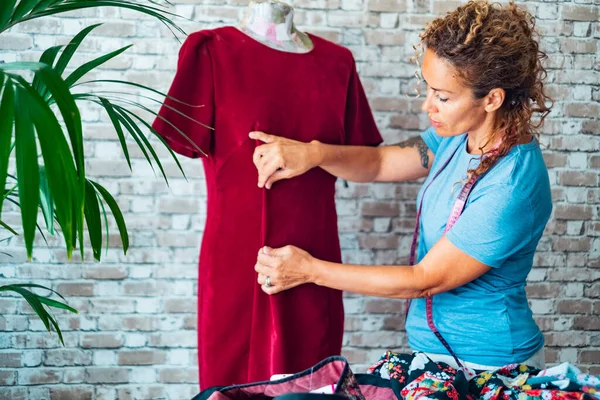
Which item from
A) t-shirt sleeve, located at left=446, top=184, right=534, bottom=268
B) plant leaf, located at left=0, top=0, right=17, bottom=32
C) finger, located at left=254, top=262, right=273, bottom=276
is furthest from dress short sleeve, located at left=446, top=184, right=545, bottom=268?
plant leaf, located at left=0, top=0, right=17, bottom=32

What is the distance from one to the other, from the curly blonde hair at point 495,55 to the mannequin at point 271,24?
15.7 inches

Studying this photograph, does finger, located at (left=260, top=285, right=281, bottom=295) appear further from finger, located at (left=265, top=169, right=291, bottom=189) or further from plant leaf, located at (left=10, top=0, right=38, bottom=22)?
plant leaf, located at (left=10, top=0, right=38, bottom=22)

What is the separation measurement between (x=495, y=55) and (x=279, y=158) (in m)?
0.60

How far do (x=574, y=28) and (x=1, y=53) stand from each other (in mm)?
2181

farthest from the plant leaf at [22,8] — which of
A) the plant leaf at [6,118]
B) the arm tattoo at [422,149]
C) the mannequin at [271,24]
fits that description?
the arm tattoo at [422,149]

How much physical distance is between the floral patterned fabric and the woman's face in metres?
0.60

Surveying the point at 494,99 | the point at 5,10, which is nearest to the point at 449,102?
the point at 494,99

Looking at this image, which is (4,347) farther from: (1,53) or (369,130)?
(369,130)

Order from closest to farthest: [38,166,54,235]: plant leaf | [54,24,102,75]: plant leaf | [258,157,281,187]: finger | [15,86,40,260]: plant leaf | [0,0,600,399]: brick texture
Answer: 1. [15,86,40,260]: plant leaf
2. [38,166,54,235]: plant leaf
3. [54,24,102,75]: plant leaf
4. [258,157,281,187]: finger
5. [0,0,600,399]: brick texture

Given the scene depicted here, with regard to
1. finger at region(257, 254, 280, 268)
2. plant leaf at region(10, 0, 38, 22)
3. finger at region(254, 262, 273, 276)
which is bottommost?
finger at region(254, 262, 273, 276)

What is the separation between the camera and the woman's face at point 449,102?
1.55 meters

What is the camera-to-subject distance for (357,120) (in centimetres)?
191

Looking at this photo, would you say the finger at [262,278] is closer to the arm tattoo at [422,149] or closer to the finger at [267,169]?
the finger at [267,169]

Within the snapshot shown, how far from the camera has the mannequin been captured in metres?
1.73
